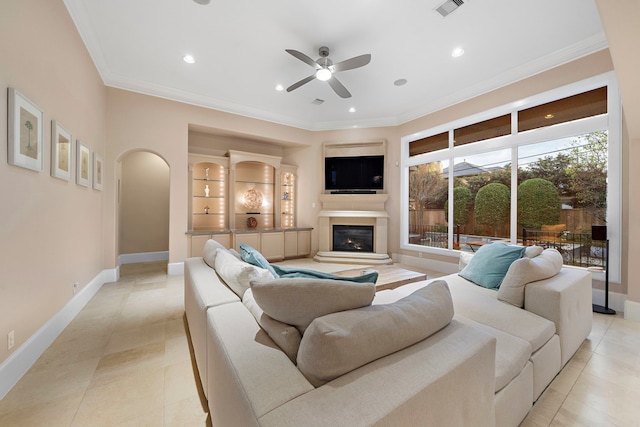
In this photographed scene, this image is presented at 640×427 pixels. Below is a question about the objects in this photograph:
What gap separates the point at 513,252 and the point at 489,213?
2.21 metres

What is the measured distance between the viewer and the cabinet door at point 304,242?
594 centimetres

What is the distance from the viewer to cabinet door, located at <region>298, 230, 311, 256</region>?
234 inches

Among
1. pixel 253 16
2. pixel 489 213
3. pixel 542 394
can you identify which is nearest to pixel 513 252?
pixel 542 394

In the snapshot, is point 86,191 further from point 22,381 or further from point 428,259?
point 428,259

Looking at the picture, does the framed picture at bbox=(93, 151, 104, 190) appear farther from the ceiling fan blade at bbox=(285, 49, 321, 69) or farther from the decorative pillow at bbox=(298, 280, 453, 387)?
the decorative pillow at bbox=(298, 280, 453, 387)

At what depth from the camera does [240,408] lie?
2.54 ft

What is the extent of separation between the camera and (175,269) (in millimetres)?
4383

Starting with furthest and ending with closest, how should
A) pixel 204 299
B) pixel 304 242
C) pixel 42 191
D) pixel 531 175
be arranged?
pixel 304 242 → pixel 531 175 → pixel 42 191 → pixel 204 299

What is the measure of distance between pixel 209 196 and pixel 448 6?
16.3 ft

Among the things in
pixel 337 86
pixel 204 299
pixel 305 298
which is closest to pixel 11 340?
pixel 204 299

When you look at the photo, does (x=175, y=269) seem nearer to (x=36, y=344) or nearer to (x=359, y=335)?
(x=36, y=344)

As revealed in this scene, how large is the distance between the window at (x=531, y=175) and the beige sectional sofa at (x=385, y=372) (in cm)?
244

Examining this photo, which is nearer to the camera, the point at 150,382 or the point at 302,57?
A: the point at 150,382

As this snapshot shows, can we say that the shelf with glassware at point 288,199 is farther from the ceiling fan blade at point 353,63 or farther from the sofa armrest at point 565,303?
the sofa armrest at point 565,303
